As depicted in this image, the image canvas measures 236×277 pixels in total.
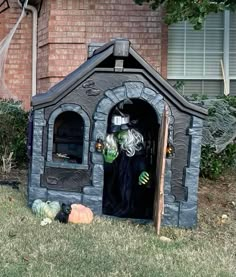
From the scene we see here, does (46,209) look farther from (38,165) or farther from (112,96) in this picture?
(112,96)

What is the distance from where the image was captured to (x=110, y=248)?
17.0 feet

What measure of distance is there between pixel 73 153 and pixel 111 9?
3813 millimetres

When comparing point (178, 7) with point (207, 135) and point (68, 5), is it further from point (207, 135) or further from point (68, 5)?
point (68, 5)

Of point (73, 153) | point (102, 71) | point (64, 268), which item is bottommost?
point (64, 268)

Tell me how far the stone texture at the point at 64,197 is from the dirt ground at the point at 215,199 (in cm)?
143

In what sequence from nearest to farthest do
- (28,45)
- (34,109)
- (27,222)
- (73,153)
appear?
1. (27,222)
2. (34,109)
3. (73,153)
4. (28,45)

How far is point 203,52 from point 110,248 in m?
6.05

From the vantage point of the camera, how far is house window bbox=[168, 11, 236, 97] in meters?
10.4

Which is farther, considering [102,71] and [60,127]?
[60,127]

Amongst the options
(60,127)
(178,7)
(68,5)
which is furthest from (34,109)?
(68,5)

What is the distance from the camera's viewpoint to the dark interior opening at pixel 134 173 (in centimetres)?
680

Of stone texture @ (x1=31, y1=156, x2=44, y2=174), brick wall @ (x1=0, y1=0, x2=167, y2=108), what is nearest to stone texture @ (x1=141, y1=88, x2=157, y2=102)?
stone texture @ (x1=31, y1=156, x2=44, y2=174)

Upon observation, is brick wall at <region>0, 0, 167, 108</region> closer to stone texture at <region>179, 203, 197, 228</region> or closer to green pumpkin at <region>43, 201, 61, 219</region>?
green pumpkin at <region>43, 201, 61, 219</region>

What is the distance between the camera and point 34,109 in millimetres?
6375
